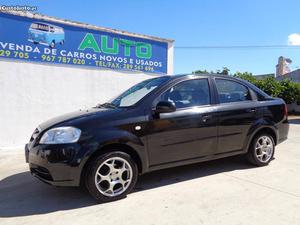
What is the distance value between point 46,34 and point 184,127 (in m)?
5.24

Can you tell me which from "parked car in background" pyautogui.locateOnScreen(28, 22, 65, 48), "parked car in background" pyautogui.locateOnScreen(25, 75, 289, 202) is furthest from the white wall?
"parked car in background" pyautogui.locateOnScreen(25, 75, 289, 202)

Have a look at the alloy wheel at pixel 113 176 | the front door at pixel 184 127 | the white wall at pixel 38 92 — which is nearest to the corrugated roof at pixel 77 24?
the white wall at pixel 38 92

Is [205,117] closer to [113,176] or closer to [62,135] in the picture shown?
[113,176]

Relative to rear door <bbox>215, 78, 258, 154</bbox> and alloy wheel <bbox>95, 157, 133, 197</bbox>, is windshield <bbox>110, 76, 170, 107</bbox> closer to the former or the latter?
alloy wheel <bbox>95, 157, 133, 197</bbox>

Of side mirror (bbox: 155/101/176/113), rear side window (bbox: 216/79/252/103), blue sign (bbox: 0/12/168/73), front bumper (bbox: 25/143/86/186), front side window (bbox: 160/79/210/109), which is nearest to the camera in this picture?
front bumper (bbox: 25/143/86/186)

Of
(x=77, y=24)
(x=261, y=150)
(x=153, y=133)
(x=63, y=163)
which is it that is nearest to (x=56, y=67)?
(x=77, y=24)

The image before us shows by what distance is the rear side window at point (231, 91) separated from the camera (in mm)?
5219

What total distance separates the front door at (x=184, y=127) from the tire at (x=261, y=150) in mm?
942

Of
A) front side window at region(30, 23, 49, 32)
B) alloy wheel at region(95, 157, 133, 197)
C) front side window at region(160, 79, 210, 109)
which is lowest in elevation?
alloy wheel at region(95, 157, 133, 197)

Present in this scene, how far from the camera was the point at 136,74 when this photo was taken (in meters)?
9.88

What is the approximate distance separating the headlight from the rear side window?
2446 millimetres

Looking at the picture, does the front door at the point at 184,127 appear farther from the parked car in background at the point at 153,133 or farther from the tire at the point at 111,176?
the tire at the point at 111,176

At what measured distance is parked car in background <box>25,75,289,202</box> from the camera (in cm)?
397

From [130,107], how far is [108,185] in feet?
3.60
